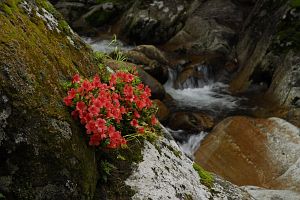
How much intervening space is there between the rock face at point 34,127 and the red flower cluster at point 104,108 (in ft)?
0.39

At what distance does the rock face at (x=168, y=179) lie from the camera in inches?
169

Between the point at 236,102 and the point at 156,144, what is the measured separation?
11803 mm

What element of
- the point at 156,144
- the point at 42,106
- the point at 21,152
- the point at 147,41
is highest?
the point at 42,106

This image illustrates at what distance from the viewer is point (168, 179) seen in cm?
452

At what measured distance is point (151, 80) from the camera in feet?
52.7

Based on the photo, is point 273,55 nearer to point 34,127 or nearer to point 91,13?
point 91,13

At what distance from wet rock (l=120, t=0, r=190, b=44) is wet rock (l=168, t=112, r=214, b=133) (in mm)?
10202

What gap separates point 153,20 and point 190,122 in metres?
11.8

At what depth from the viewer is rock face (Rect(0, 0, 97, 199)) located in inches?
131

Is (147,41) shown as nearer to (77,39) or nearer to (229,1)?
(229,1)

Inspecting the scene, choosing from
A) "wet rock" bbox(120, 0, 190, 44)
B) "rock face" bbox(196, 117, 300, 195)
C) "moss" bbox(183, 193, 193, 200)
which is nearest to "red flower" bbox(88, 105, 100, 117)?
"moss" bbox(183, 193, 193, 200)

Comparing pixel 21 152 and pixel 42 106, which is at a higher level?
pixel 42 106

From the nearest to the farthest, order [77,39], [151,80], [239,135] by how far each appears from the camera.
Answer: [77,39] < [239,135] < [151,80]

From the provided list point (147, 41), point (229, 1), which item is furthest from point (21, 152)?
point (229, 1)
